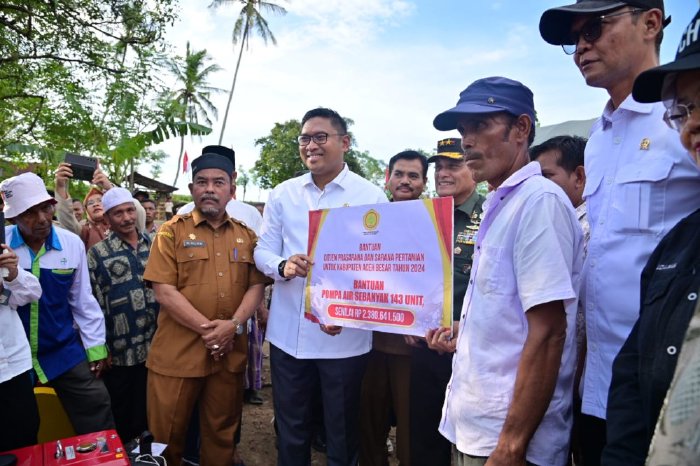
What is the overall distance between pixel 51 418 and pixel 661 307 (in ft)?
12.9

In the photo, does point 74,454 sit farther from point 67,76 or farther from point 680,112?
point 67,76

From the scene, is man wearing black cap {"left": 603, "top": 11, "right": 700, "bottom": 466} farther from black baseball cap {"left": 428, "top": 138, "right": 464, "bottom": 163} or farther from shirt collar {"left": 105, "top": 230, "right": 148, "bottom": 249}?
shirt collar {"left": 105, "top": 230, "right": 148, "bottom": 249}

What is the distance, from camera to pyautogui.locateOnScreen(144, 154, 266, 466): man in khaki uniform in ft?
10.1

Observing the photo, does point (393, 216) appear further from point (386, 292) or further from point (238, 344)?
point (238, 344)

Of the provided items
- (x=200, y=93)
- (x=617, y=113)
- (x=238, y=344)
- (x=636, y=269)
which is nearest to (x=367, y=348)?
(x=238, y=344)

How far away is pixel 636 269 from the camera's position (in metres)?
1.61

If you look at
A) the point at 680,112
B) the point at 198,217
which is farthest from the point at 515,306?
the point at 198,217

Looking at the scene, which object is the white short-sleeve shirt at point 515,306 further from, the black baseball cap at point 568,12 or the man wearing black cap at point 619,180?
the black baseball cap at point 568,12

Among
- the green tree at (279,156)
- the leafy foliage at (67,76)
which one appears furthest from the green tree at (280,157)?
the leafy foliage at (67,76)

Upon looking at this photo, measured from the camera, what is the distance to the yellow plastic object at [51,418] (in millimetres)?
3330

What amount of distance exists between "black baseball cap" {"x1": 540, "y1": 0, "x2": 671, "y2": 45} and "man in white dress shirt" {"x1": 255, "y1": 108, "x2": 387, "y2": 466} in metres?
1.53

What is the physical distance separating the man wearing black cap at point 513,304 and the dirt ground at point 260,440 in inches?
105

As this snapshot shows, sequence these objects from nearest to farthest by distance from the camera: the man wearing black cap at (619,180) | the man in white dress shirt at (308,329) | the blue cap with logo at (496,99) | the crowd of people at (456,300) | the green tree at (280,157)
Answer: the crowd of people at (456,300) < the man wearing black cap at (619,180) < the blue cap with logo at (496,99) < the man in white dress shirt at (308,329) < the green tree at (280,157)

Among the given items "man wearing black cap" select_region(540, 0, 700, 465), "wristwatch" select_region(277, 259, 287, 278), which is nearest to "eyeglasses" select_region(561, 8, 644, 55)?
"man wearing black cap" select_region(540, 0, 700, 465)
